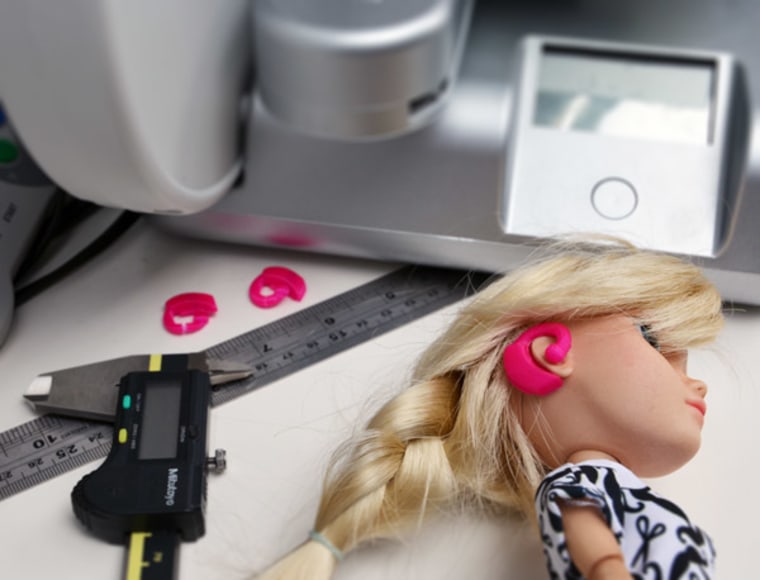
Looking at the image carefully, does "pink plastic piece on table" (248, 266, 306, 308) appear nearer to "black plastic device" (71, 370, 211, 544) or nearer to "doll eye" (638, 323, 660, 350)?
"black plastic device" (71, 370, 211, 544)

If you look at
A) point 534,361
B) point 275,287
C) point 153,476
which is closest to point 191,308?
point 275,287

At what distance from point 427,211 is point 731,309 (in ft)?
0.81

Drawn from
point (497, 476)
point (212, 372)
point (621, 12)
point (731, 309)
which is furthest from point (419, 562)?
point (621, 12)

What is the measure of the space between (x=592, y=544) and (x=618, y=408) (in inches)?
3.3

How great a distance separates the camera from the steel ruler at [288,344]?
0.64 metres

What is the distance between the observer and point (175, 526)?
1.93 feet

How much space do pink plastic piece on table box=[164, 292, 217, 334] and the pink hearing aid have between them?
0.26 metres

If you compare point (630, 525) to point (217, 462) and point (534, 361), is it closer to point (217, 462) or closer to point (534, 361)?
point (534, 361)

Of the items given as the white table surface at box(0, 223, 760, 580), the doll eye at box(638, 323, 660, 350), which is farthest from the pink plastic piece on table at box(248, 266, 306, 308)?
the doll eye at box(638, 323, 660, 350)

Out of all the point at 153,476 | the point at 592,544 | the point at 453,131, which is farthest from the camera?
the point at 453,131

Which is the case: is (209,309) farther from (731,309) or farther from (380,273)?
(731,309)

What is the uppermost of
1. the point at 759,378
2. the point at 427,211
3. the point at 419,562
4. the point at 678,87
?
the point at 678,87

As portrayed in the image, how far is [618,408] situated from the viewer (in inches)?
21.4

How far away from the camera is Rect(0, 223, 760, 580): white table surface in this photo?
1.91ft
